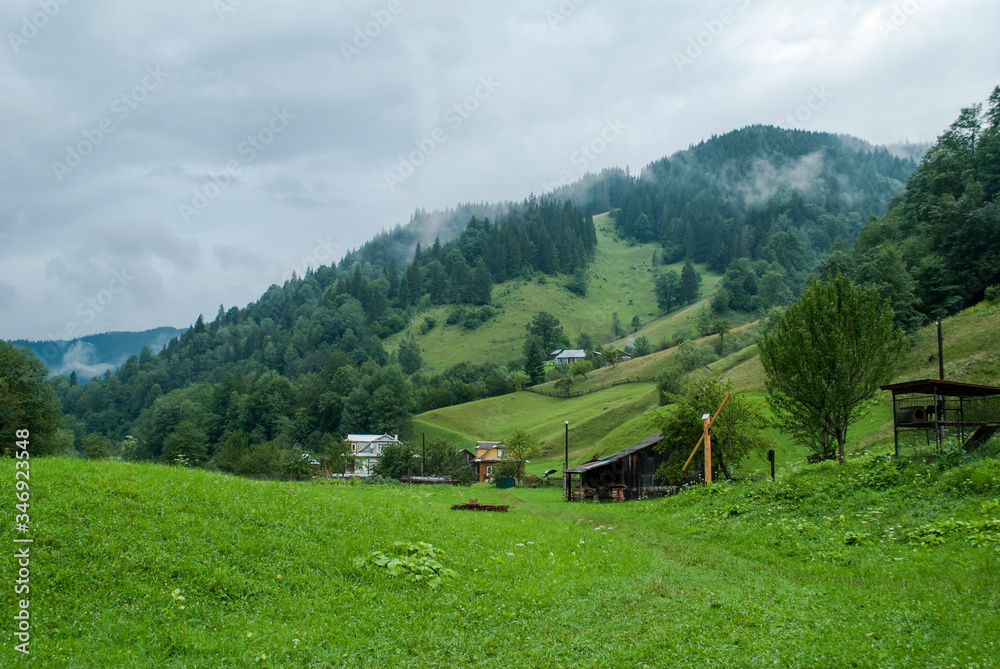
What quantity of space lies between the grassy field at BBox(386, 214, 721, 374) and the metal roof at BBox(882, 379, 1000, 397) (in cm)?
12487

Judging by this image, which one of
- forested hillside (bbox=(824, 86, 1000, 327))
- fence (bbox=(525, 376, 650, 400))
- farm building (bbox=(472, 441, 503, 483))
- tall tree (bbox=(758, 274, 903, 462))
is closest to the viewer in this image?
tall tree (bbox=(758, 274, 903, 462))

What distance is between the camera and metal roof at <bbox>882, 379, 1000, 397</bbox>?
2142cm

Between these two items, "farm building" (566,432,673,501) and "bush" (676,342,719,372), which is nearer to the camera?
"farm building" (566,432,673,501)

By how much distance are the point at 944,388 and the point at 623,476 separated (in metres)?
23.7

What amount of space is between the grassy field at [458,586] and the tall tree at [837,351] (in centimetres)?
1073

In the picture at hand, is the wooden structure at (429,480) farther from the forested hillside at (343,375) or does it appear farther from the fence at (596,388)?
the fence at (596,388)

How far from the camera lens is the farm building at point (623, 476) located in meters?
42.6

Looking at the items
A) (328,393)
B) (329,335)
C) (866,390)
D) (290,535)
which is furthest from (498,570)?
(329,335)

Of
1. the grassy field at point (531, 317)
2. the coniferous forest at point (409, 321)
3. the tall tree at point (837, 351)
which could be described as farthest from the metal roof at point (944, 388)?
the grassy field at point (531, 317)

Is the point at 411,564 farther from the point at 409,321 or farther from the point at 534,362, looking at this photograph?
the point at 409,321

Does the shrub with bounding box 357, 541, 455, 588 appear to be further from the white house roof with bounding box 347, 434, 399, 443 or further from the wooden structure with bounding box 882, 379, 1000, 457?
the white house roof with bounding box 347, 434, 399, 443

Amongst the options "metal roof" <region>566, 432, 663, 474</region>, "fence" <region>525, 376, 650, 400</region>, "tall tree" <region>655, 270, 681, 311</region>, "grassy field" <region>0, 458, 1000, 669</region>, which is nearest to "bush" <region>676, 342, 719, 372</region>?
"fence" <region>525, 376, 650, 400</region>

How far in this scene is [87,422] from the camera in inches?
6767

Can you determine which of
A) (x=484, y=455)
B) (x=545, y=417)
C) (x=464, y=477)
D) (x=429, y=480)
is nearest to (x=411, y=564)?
(x=464, y=477)
